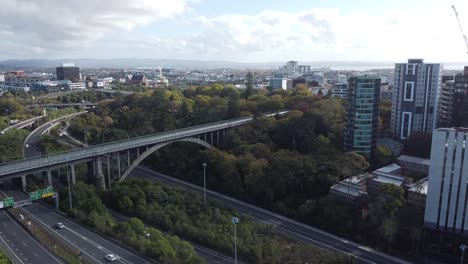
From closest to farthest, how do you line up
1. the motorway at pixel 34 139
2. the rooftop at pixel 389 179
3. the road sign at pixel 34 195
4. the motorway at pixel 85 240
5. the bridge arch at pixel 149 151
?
the motorway at pixel 85 240 → the road sign at pixel 34 195 → the rooftop at pixel 389 179 → the bridge arch at pixel 149 151 → the motorway at pixel 34 139

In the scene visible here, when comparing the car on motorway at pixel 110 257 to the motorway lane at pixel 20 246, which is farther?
the car on motorway at pixel 110 257

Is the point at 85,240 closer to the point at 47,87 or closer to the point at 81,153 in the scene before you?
the point at 81,153

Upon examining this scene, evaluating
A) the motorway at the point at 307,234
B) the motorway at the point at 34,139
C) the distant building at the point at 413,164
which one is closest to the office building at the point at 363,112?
the distant building at the point at 413,164

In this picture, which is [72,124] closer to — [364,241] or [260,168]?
[260,168]

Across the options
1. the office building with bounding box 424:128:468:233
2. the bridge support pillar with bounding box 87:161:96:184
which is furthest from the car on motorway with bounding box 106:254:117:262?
the office building with bounding box 424:128:468:233

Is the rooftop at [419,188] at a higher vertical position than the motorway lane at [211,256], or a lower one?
higher

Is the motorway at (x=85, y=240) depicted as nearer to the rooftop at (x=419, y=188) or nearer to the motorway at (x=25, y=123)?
the rooftop at (x=419, y=188)

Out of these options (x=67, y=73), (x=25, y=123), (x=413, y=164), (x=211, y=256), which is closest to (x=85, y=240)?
(x=211, y=256)

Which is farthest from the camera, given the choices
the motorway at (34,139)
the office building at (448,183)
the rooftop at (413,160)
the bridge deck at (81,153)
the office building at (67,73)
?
the office building at (67,73)
